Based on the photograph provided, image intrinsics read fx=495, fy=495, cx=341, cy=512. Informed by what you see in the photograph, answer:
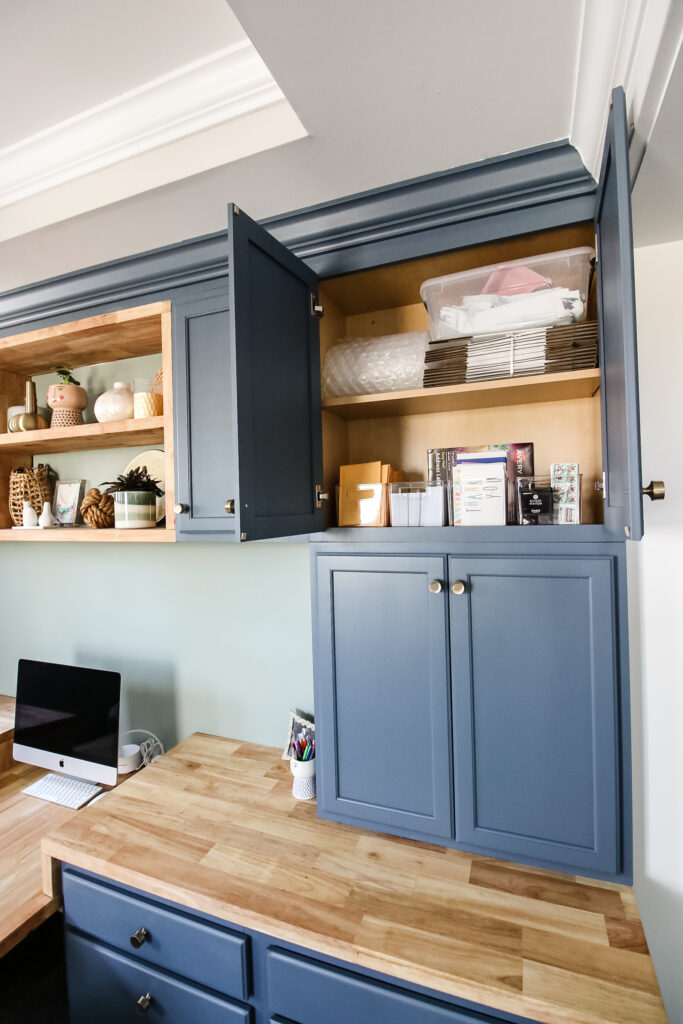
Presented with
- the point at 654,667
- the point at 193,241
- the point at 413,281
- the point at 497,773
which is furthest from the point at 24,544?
the point at 654,667

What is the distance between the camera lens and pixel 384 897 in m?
1.09

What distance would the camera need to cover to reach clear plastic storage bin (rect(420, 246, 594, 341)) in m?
1.17

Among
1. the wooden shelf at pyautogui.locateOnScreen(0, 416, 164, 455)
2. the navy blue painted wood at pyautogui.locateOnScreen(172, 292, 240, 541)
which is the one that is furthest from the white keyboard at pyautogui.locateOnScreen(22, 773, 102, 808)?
the wooden shelf at pyautogui.locateOnScreen(0, 416, 164, 455)

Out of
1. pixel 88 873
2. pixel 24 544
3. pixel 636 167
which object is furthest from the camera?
pixel 24 544

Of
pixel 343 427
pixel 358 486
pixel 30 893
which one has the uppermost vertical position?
pixel 343 427

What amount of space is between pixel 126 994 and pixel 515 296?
201 centimetres

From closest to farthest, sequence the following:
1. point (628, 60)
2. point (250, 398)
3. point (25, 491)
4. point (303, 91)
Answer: point (628, 60), point (303, 91), point (250, 398), point (25, 491)

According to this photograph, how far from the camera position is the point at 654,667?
123cm

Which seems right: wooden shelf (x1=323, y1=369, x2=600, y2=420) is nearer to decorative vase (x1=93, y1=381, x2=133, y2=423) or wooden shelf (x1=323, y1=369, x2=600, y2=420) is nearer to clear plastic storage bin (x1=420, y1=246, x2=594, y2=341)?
clear plastic storage bin (x1=420, y1=246, x2=594, y2=341)

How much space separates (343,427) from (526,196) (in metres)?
0.76

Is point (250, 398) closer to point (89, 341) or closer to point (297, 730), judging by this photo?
point (89, 341)

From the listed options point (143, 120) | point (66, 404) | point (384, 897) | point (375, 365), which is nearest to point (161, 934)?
point (384, 897)

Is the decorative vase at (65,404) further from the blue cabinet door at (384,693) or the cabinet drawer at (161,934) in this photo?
the cabinet drawer at (161,934)

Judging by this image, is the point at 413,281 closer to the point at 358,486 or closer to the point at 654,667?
the point at 358,486
